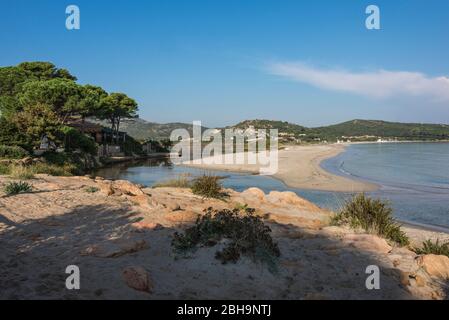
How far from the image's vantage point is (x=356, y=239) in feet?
26.8

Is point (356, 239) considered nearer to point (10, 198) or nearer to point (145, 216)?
point (145, 216)

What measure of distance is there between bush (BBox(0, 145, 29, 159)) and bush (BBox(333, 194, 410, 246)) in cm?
2027

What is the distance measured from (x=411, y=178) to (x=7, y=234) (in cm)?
3017

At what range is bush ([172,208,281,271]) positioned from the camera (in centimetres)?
614

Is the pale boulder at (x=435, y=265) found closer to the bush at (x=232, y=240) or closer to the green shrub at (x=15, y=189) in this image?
the bush at (x=232, y=240)

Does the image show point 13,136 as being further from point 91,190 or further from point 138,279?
point 138,279

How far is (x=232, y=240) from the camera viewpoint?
6.54 metres

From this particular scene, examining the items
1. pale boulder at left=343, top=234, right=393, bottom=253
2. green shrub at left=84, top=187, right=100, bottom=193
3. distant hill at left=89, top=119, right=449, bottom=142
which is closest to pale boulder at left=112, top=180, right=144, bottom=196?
green shrub at left=84, top=187, right=100, bottom=193

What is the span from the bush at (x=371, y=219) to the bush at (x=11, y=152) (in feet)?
66.5

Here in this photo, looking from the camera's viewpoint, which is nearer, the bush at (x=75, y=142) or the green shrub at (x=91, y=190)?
the green shrub at (x=91, y=190)

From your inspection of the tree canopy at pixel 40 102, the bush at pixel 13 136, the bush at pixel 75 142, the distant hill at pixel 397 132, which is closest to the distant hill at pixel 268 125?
the distant hill at pixel 397 132

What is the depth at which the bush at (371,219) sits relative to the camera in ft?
29.4

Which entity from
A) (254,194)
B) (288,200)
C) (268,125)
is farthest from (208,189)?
(268,125)
